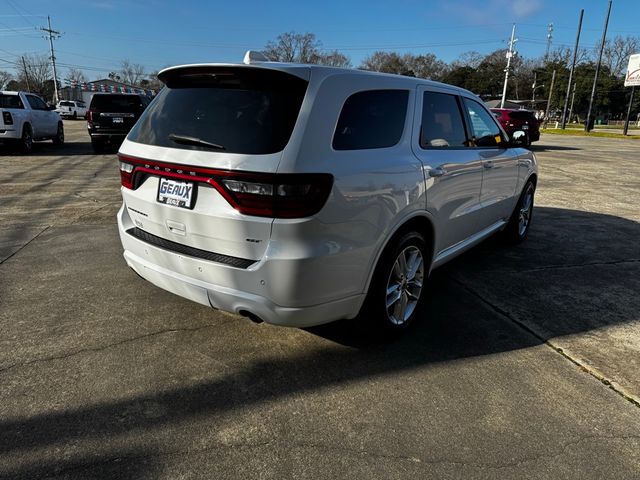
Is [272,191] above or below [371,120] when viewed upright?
below

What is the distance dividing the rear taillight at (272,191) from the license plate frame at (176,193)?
0.14m

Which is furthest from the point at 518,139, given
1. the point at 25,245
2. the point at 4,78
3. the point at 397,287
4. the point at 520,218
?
the point at 4,78

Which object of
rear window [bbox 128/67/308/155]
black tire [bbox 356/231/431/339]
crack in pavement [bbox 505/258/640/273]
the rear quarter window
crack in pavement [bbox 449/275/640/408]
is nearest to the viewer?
rear window [bbox 128/67/308/155]

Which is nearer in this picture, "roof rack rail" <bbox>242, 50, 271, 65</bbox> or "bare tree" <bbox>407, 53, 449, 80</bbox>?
"roof rack rail" <bbox>242, 50, 271, 65</bbox>

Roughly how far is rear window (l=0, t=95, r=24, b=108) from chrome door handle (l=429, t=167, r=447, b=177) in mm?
14672

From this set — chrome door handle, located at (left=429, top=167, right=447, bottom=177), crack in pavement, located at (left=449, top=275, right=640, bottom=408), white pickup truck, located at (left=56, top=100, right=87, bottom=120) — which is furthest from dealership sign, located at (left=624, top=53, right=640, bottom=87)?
white pickup truck, located at (left=56, top=100, right=87, bottom=120)

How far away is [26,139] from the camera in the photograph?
14758 millimetres

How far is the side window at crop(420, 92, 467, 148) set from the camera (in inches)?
142

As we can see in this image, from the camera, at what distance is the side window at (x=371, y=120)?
2811 mm

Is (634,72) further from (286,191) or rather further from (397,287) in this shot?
(286,191)

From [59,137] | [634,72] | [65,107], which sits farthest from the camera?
[65,107]

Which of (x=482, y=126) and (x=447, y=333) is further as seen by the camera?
(x=482, y=126)

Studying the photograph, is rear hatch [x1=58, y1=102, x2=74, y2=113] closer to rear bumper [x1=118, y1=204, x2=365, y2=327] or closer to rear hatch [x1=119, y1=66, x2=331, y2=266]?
rear hatch [x1=119, y1=66, x2=331, y2=266]

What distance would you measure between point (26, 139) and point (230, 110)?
14934 mm
